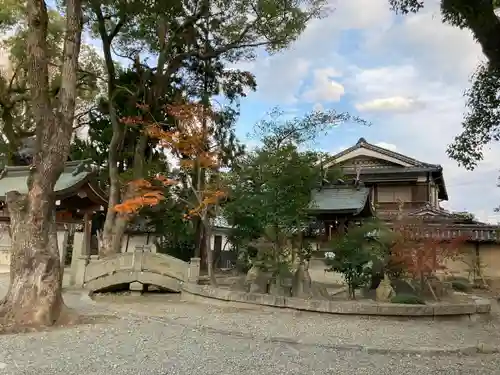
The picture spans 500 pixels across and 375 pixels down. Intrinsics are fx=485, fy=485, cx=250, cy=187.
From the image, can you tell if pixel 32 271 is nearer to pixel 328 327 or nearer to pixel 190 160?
pixel 328 327

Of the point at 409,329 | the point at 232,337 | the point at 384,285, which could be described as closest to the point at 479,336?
the point at 409,329

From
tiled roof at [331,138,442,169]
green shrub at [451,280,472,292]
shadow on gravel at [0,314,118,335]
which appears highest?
tiled roof at [331,138,442,169]

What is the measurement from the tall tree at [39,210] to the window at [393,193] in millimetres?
23824

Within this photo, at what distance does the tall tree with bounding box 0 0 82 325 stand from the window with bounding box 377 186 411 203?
23.8 m

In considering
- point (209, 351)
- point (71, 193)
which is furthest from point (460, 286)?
point (71, 193)

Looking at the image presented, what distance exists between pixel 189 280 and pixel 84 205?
7366 millimetres

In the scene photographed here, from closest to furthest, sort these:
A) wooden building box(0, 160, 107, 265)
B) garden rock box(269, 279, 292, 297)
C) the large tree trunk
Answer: the large tree trunk, garden rock box(269, 279, 292, 297), wooden building box(0, 160, 107, 265)

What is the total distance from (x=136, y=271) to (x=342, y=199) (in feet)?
34.8

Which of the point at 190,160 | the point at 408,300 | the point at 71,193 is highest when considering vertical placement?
the point at 190,160

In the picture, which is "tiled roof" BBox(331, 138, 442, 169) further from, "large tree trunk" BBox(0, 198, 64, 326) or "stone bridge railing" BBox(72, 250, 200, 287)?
"large tree trunk" BBox(0, 198, 64, 326)

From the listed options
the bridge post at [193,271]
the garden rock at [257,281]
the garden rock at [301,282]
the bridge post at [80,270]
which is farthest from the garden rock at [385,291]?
the bridge post at [80,270]

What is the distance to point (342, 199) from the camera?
21.9m

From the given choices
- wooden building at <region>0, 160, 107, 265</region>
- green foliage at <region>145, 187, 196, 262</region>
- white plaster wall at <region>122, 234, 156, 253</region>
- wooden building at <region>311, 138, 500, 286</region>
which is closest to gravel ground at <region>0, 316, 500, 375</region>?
wooden building at <region>0, 160, 107, 265</region>

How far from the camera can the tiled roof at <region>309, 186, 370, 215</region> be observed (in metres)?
20.7
